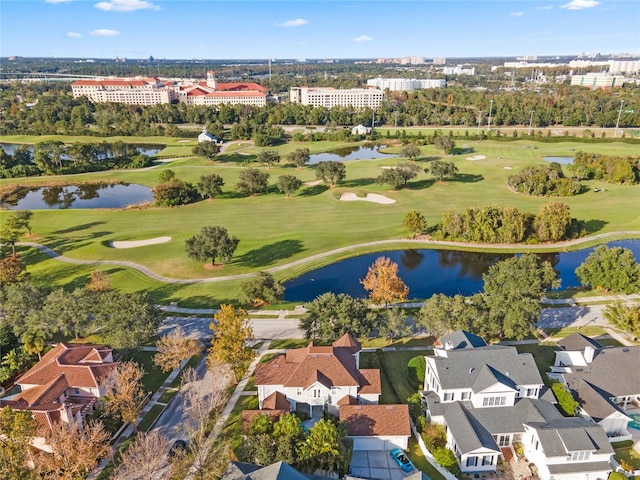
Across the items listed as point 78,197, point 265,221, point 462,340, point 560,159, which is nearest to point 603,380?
point 462,340

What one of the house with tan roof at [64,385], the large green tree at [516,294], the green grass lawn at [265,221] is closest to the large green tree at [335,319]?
the large green tree at [516,294]

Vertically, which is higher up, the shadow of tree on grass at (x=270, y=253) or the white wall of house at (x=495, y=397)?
the white wall of house at (x=495, y=397)

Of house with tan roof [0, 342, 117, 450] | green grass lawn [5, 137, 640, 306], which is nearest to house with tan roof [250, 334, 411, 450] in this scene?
house with tan roof [0, 342, 117, 450]

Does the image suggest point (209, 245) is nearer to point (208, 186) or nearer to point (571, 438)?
point (208, 186)

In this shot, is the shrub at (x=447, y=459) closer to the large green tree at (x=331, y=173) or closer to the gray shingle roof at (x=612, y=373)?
the gray shingle roof at (x=612, y=373)

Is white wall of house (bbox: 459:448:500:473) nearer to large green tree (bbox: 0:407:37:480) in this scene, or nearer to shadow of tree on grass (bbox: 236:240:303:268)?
large green tree (bbox: 0:407:37:480)

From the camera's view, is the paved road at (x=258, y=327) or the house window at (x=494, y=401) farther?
the paved road at (x=258, y=327)

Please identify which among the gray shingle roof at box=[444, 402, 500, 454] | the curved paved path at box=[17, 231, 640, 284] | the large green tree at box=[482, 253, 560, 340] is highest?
the large green tree at box=[482, 253, 560, 340]
